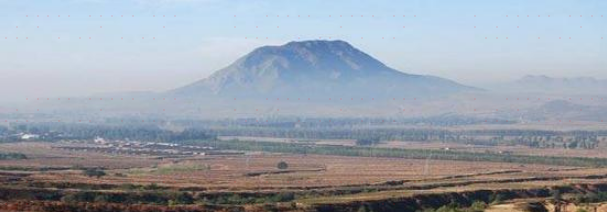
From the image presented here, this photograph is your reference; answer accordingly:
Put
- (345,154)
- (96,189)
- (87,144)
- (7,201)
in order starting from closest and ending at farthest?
(7,201) → (96,189) → (345,154) → (87,144)

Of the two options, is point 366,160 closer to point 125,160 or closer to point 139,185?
point 125,160

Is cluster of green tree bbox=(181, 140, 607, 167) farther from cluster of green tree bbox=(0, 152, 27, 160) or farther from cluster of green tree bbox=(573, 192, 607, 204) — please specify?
cluster of green tree bbox=(573, 192, 607, 204)

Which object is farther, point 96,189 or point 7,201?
point 96,189

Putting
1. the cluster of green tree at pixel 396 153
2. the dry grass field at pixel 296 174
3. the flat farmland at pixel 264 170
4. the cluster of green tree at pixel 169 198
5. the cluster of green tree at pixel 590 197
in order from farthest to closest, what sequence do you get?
the cluster of green tree at pixel 396 153, the flat farmland at pixel 264 170, the dry grass field at pixel 296 174, the cluster of green tree at pixel 590 197, the cluster of green tree at pixel 169 198

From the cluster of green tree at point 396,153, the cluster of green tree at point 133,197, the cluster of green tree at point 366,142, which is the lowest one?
the cluster of green tree at point 133,197

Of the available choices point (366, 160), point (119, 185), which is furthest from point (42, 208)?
point (366, 160)

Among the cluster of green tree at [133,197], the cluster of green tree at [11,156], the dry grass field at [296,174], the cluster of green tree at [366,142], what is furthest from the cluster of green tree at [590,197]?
the cluster of green tree at [366,142]

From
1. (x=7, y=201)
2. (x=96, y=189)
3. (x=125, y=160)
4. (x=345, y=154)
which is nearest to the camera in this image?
(x=7, y=201)

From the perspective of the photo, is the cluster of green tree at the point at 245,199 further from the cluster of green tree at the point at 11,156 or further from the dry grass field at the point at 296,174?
the cluster of green tree at the point at 11,156

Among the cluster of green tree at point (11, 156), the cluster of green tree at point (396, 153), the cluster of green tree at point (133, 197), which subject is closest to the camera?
the cluster of green tree at point (133, 197)
